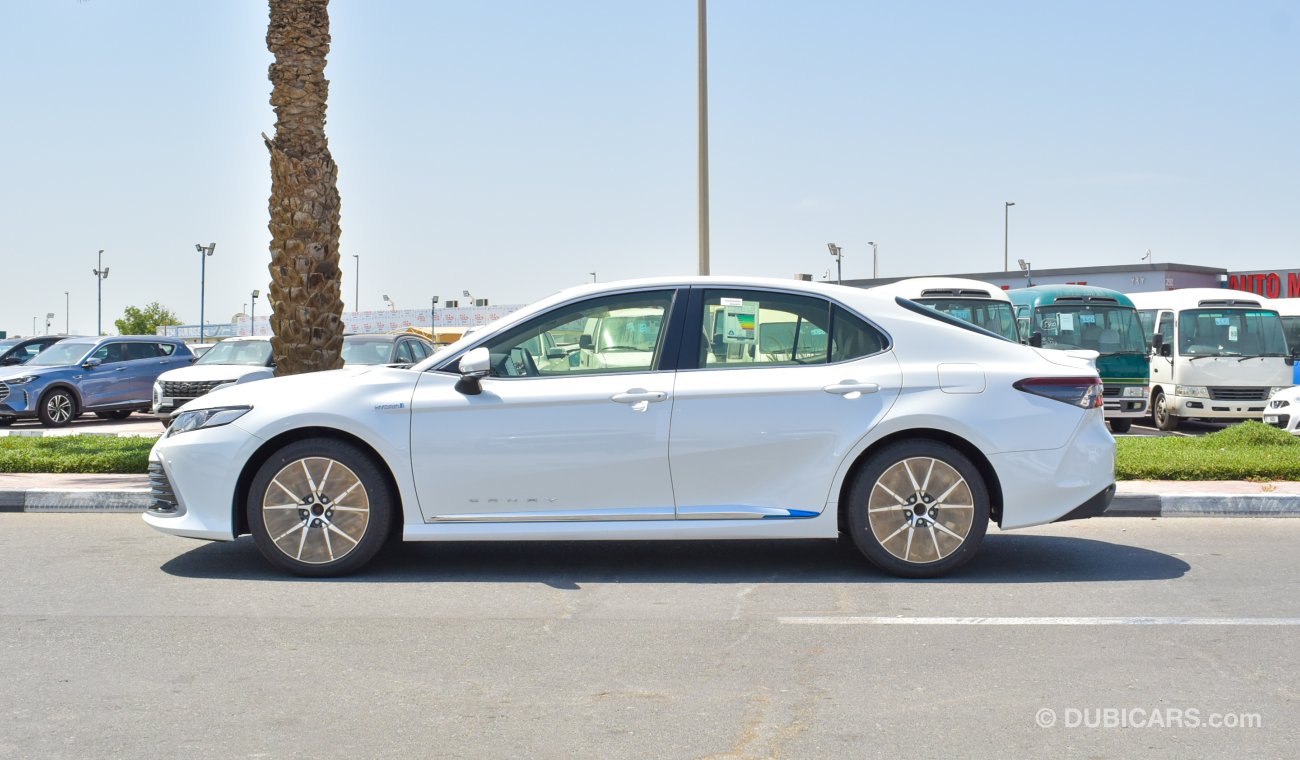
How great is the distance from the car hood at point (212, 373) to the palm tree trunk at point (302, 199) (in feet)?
20.4

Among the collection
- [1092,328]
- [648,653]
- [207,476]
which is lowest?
[648,653]

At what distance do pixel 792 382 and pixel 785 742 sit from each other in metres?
2.83

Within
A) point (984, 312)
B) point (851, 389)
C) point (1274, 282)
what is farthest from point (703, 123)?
point (1274, 282)

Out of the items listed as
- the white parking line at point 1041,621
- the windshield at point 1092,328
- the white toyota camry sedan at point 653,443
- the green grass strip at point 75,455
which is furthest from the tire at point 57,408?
the white parking line at point 1041,621

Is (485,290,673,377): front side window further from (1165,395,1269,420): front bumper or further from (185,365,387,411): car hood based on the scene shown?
(1165,395,1269,420): front bumper

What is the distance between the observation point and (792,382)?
6652 millimetres

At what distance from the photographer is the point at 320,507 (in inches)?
264

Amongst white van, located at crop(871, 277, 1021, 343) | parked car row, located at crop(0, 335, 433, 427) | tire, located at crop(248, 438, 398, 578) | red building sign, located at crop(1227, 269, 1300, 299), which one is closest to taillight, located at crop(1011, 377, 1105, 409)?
tire, located at crop(248, 438, 398, 578)

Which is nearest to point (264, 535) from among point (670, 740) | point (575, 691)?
point (575, 691)

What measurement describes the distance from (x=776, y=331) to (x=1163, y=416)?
15741mm

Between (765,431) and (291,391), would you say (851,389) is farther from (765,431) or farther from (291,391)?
(291,391)

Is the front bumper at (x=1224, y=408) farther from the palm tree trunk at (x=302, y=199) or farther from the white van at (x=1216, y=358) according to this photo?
the palm tree trunk at (x=302, y=199)

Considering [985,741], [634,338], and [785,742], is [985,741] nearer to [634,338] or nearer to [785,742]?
[785,742]

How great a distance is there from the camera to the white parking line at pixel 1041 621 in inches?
228
